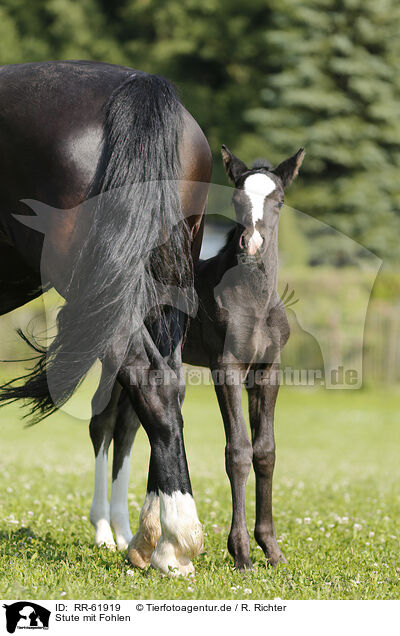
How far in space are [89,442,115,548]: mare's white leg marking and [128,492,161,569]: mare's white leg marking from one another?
79 cm

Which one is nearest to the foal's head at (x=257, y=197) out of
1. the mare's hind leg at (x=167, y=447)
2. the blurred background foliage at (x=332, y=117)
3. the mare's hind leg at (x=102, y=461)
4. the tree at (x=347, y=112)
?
the mare's hind leg at (x=167, y=447)

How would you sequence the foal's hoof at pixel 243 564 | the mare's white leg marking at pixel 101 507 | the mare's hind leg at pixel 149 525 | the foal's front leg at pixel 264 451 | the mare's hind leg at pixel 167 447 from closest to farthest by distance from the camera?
1. the mare's hind leg at pixel 167 447
2. the mare's hind leg at pixel 149 525
3. the foal's hoof at pixel 243 564
4. the foal's front leg at pixel 264 451
5. the mare's white leg marking at pixel 101 507

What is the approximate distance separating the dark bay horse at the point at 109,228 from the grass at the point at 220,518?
1.35ft

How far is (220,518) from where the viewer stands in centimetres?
530

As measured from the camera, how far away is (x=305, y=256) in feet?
Result: 72.3

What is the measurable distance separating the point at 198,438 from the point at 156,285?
839 centimetres

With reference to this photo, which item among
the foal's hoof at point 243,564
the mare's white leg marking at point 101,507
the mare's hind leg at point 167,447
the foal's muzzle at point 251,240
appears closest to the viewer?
the mare's hind leg at point 167,447

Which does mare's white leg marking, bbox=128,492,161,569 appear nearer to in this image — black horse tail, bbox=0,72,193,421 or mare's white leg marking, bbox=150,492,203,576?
mare's white leg marking, bbox=150,492,203,576

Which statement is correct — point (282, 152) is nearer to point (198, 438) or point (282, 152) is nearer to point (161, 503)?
point (198, 438)

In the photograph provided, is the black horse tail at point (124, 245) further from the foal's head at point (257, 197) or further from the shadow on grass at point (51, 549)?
the shadow on grass at point (51, 549)

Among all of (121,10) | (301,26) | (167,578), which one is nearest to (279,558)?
(167,578)

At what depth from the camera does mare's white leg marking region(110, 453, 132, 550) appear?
4445 millimetres

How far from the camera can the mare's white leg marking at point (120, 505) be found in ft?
14.6

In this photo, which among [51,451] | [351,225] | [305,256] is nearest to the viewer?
[51,451]
